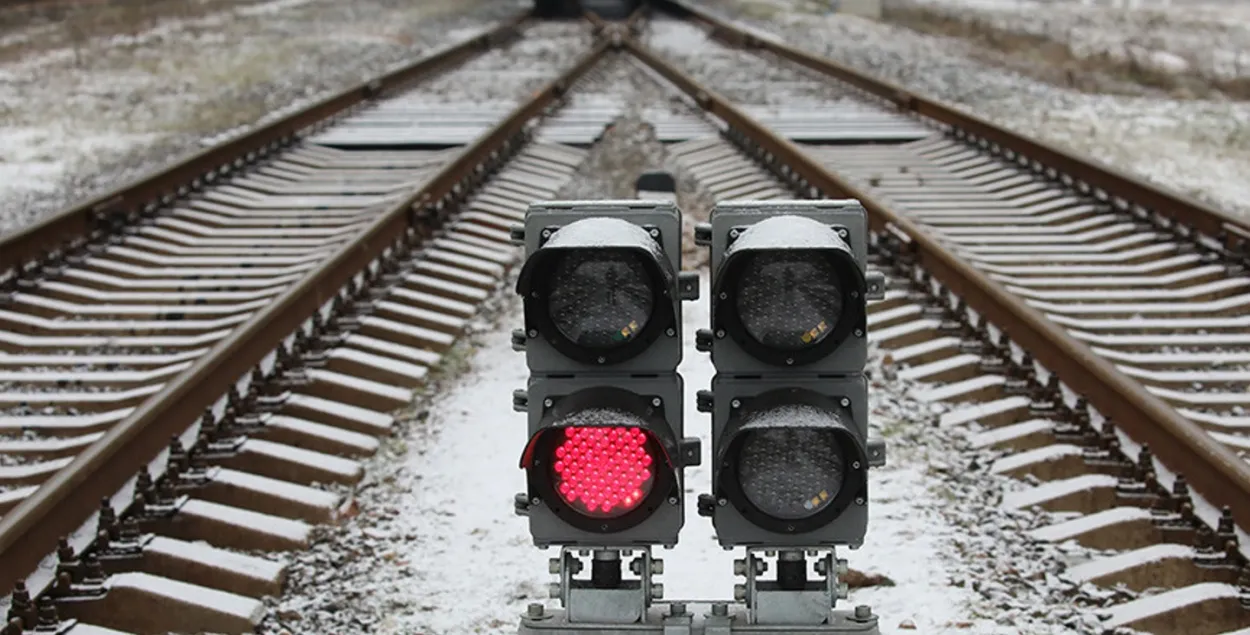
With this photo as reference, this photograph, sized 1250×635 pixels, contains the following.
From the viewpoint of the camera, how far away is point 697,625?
2.90 meters

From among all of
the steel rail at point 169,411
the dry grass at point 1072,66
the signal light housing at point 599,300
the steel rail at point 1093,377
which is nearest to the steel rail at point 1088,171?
the steel rail at point 1093,377

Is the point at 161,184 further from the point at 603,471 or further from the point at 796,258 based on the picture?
the point at 796,258

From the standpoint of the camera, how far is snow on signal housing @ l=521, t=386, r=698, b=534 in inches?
109

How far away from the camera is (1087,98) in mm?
17500

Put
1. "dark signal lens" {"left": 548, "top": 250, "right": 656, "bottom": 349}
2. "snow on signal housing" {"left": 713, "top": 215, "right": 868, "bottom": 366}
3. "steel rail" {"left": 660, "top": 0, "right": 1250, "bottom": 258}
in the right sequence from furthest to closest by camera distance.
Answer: "steel rail" {"left": 660, "top": 0, "right": 1250, "bottom": 258}, "dark signal lens" {"left": 548, "top": 250, "right": 656, "bottom": 349}, "snow on signal housing" {"left": 713, "top": 215, "right": 868, "bottom": 366}

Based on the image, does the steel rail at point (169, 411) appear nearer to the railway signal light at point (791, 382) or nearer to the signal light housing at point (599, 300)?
the signal light housing at point (599, 300)

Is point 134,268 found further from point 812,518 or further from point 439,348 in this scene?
point 812,518

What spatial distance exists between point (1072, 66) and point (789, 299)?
20.5m

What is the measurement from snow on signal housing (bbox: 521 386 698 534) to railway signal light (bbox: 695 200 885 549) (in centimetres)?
12

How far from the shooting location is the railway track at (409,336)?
14.3 feet

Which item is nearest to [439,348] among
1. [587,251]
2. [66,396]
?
[66,396]

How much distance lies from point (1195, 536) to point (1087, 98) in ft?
46.4

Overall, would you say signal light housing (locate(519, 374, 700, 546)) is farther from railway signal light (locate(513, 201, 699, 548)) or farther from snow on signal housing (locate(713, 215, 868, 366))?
snow on signal housing (locate(713, 215, 868, 366))

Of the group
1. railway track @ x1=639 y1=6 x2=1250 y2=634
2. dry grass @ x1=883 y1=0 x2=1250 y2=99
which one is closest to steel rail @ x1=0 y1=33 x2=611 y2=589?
railway track @ x1=639 y1=6 x2=1250 y2=634
